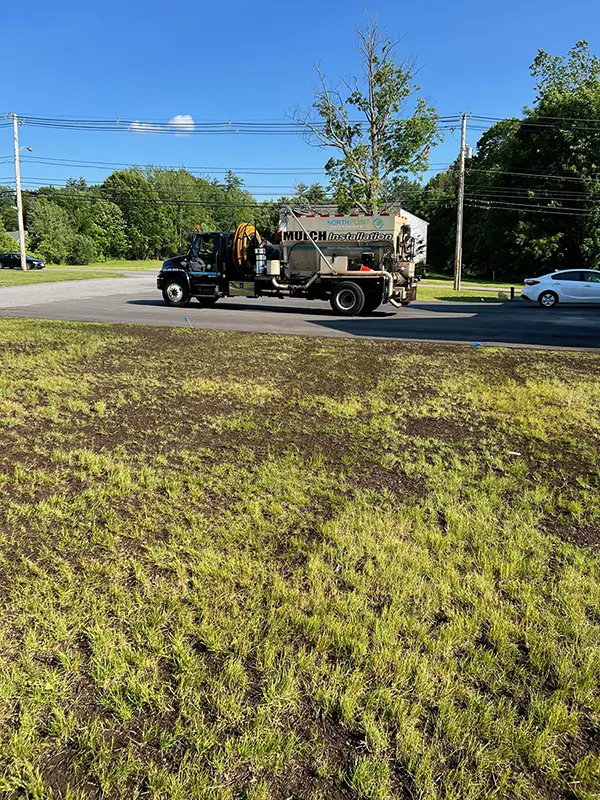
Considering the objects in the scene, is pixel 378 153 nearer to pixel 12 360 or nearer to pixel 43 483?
pixel 12 360

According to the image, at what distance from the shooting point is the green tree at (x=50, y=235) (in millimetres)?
63125

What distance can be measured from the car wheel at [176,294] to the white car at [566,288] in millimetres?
14280

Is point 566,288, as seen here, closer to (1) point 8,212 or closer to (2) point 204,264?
(2) point 204,264

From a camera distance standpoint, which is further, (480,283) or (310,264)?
(480,283)

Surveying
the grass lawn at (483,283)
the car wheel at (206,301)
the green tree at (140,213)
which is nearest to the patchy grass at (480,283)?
the grass lawn at (483,283)

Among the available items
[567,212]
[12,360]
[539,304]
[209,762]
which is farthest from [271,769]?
[567,212]

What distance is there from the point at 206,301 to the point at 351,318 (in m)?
5.76

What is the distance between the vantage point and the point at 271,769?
1.78m

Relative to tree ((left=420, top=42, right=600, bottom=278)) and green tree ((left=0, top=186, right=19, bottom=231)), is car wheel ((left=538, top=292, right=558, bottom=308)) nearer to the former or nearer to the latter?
tree ((left=420, top=42, right=600, bottom=278))

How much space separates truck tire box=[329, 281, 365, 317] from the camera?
16703 mm

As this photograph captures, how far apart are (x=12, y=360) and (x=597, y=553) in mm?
8061

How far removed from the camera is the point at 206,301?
19000mm

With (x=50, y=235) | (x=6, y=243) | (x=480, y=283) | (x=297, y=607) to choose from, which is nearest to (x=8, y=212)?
(x=6, y=243)

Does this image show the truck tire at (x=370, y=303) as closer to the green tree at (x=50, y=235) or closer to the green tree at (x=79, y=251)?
the green tree at (x=50, y=235)
